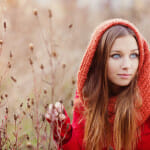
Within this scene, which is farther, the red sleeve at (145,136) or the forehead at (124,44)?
the red sleeve at (145,136)

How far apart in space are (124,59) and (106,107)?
0.42 metres

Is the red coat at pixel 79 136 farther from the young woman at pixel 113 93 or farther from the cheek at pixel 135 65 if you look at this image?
the cheek at pixel 135 65

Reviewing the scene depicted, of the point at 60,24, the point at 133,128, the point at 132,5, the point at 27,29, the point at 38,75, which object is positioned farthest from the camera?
the point at 132,5

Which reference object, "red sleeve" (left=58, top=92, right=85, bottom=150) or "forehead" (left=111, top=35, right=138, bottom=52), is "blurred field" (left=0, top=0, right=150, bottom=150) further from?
"forehead" (left=111, top=35, right=138, bottom=52)

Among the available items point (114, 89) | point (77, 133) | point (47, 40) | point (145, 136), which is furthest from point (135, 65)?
point (47, 40)

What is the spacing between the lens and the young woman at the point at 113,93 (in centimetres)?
192

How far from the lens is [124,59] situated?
187 centimetres

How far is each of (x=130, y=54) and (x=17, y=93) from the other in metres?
1.67

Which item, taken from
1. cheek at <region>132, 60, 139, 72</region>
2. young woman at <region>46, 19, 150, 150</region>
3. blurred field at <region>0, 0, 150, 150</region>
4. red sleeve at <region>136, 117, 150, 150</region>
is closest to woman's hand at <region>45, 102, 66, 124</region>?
young woman at <region>46, 19, 150, 150</region>

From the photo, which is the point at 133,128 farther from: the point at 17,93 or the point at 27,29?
the point at 27,29

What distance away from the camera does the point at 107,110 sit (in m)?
2.12

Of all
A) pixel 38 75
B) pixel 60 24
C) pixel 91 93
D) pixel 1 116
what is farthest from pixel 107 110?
pixel 60 24

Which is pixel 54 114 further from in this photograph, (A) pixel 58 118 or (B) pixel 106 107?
(B) pixel 106 107

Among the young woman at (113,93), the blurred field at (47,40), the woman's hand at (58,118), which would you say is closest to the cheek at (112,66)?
the young woman at (113,93)
